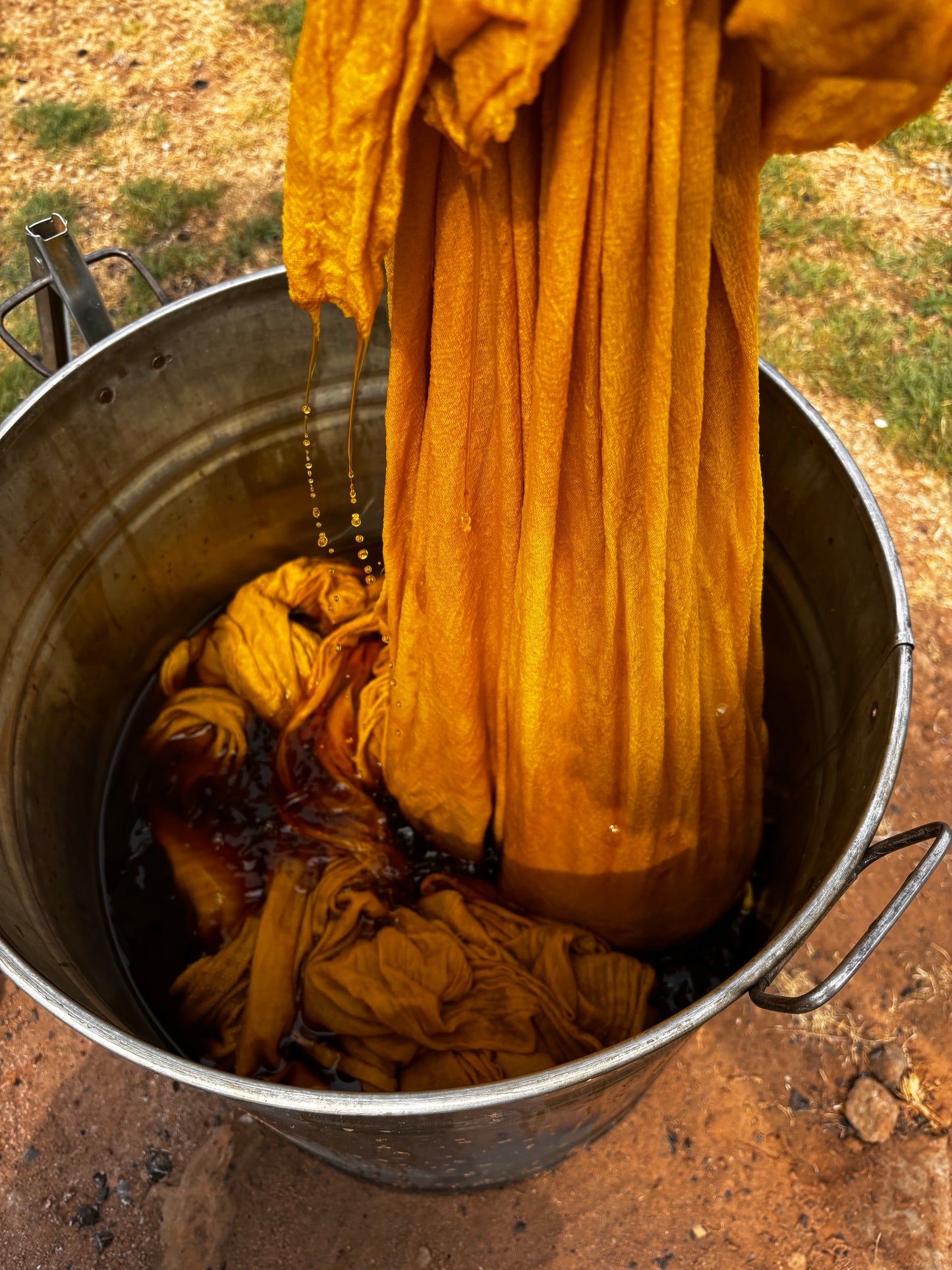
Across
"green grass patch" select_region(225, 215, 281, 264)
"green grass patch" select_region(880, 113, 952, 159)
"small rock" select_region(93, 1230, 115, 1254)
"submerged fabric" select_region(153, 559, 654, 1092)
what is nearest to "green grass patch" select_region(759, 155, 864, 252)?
"green grass patch" select_region(880, 113, 952, 159)

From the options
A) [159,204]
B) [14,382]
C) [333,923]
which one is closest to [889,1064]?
[333,923]

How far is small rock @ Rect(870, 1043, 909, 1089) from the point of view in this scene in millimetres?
1460

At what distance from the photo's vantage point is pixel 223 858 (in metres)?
1.49

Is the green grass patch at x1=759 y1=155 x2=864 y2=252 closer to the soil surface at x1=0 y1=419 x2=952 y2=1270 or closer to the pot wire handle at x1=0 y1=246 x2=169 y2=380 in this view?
the pot wire handle at x1=0 y1=246 x2=169 y2=380

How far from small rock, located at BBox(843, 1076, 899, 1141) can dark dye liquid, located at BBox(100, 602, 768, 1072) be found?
0.28m

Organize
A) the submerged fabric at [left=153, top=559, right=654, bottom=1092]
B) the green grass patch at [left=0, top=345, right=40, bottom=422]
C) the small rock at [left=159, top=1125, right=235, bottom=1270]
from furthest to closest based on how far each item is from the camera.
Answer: the green grass patch at [left=0, top=345, right=40, bottom=422]
the small rock at [left=159, top=1125, right=235, bottom=1270]
the submerged fabric at [left=153, top=559, right=654, bottom=1092]

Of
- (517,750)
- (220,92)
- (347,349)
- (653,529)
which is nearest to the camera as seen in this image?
(653,529)

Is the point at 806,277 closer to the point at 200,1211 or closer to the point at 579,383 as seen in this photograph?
the point at 579,383

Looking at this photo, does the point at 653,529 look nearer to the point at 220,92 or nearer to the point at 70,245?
the point at 70,245

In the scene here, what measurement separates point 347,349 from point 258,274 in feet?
0.71

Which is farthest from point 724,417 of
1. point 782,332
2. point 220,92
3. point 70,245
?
point 220,92

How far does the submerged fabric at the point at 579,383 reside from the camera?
0.63 metres

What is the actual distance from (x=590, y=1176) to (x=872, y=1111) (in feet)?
1.47

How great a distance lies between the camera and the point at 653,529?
0.89m
